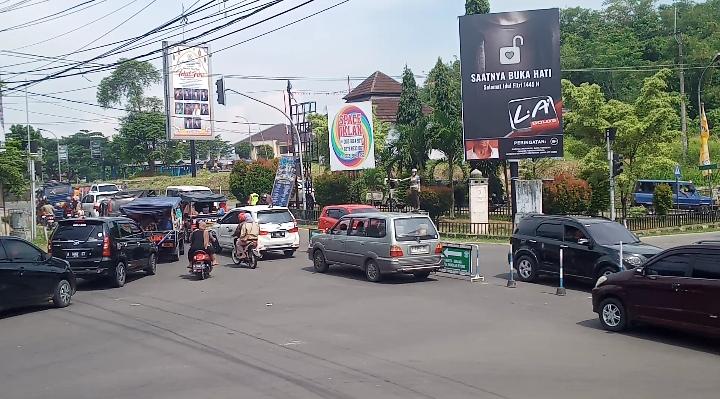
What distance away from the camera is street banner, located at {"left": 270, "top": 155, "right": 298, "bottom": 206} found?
41.8 m

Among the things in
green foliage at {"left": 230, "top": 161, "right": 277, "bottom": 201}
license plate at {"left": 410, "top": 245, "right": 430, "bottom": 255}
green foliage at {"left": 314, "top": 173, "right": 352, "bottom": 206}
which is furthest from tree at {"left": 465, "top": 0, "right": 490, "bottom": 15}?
license plate at {"left": 410, "top": 245, "right": 430, "bottom": 255}

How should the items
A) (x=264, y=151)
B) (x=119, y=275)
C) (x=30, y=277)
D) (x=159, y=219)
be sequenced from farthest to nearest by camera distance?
1. (x=264, y=151)
2. (x=159, y=219)
3. (x=119, y=275)
4. (x=30, y=277)

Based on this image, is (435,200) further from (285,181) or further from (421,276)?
(421,276)

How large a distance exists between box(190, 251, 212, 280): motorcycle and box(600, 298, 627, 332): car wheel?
11074mm

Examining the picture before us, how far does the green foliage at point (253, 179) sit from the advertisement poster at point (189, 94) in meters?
17.9

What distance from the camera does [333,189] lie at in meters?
42.6

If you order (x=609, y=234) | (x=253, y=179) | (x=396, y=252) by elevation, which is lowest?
(x=396, y=252)

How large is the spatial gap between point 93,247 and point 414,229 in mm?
7962

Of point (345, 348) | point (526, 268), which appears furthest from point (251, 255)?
point (345, 348)

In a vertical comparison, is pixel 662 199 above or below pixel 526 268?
above

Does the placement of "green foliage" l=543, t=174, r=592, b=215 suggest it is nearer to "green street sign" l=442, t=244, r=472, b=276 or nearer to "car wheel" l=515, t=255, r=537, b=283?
"car wheel" l=515, t=255, r=537, b=283

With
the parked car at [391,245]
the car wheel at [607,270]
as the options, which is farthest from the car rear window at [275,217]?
the car wheel at [607,270]

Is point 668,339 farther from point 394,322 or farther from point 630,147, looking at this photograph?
point 630,147

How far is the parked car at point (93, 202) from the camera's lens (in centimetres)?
3925
